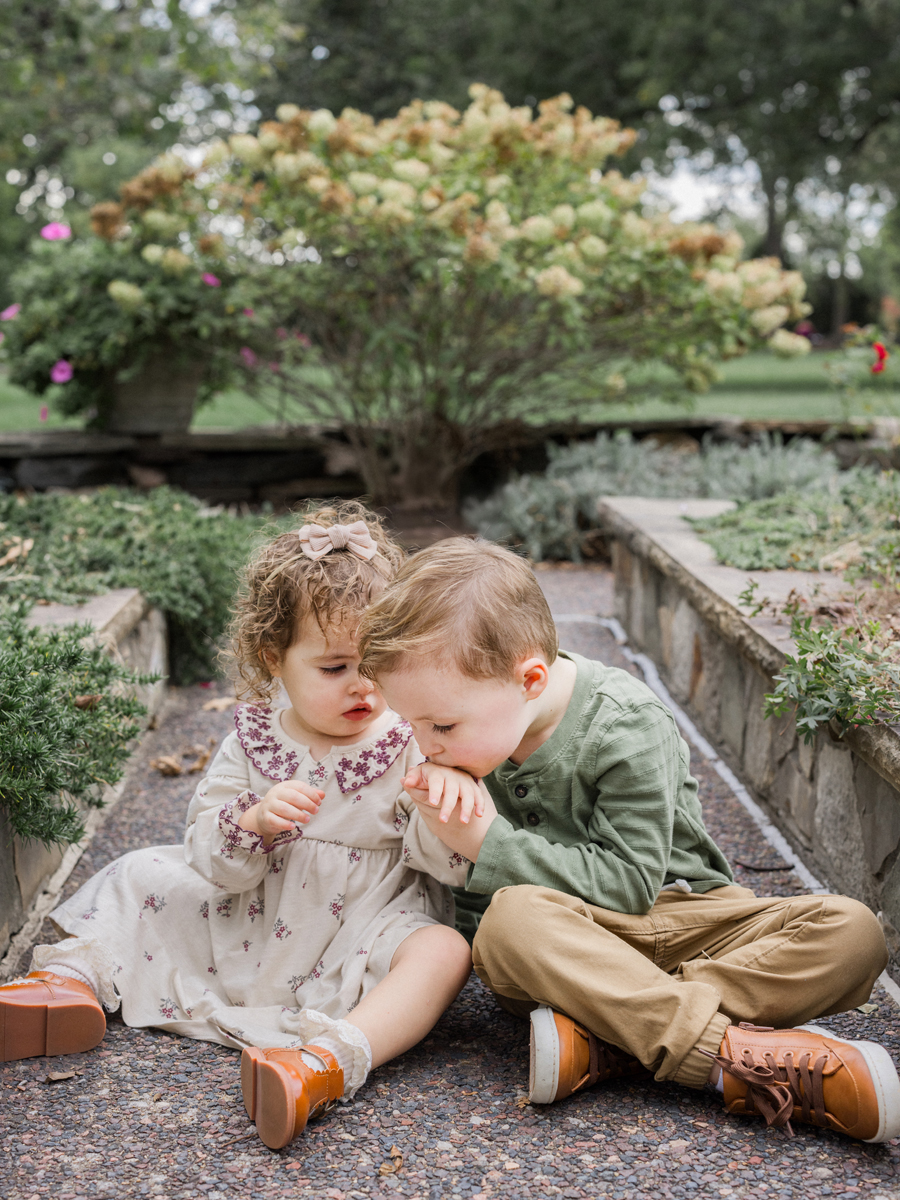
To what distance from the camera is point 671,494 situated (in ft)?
19.8

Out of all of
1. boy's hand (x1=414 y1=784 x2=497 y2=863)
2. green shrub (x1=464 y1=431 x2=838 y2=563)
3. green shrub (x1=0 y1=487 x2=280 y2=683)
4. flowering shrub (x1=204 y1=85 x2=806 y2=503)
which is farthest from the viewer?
green shrub (x1=464 y1=431 x2=838 y2=563)

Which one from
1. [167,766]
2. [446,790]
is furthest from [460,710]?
[167,766]

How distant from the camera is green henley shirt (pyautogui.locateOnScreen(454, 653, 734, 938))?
65.5 inches

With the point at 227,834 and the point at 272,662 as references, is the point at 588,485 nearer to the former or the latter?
the point at 272,662

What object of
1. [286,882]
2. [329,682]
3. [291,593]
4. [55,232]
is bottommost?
[286,882]

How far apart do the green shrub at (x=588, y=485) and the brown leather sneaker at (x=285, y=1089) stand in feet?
14.5

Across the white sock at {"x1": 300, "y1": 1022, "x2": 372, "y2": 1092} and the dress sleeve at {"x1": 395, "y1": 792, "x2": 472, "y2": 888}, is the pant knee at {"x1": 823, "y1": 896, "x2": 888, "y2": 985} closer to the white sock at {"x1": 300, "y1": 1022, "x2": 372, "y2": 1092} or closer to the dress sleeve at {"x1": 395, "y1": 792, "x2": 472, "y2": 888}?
the dress sleeve at {"x1": 395, "y1": 792, "x2": 472, "y2": 888}

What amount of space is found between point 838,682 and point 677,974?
25.4 inches

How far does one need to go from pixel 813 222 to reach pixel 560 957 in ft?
130

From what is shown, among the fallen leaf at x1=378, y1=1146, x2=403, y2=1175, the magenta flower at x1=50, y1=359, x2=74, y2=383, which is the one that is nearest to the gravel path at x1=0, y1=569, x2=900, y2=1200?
the fallen leaf at x1=378, y1=1146, x2=403, y2=1175

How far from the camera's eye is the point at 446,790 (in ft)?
5.15

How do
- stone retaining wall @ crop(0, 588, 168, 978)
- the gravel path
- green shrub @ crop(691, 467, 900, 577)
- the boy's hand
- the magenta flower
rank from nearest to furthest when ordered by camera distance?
the gravel path, the boy's hand, stone retaining wall @ crop(0, 588, 168, 978), green shrub @ crop(691, 467, 900, 577), the magenta flower

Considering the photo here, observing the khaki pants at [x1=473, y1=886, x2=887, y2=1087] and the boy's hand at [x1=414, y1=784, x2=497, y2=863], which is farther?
the boy's hand at [x1=414, y1=784, x2=497, y2=863]

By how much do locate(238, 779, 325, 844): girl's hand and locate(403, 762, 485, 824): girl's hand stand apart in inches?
6.9
